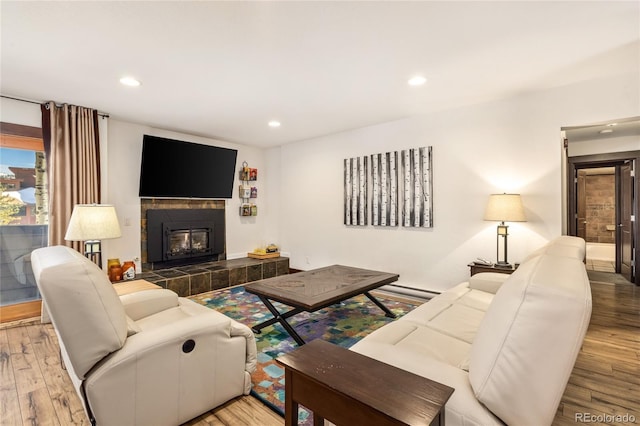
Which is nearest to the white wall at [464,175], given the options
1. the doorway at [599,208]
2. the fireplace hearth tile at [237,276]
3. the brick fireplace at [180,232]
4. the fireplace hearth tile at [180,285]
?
the fireplace hearth tile at [237,276]

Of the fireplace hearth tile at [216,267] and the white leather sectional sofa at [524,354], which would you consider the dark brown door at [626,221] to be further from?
the fireplace hearth tile at [216,267]

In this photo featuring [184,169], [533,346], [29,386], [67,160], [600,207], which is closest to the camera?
[533,346]

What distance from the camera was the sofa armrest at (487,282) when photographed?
261 cm

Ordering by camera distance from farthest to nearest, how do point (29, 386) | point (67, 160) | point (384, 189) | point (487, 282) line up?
point (384, 189) < point (67, 160) < point (487, 282) < point (29, 386)

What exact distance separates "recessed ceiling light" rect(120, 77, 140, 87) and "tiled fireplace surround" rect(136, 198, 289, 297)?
1965mm

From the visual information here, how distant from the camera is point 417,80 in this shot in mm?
2900

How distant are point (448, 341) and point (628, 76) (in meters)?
3.09

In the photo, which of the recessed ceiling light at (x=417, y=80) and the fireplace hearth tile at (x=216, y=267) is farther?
the fireplace hearth tile at (x=216, y=267)

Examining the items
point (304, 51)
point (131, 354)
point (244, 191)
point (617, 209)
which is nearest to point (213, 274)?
point (244, 191)

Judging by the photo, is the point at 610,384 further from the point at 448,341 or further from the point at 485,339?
the point at 485,339

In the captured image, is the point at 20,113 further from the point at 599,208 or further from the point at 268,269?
the point at 599,208

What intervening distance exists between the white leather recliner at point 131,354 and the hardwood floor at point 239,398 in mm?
201

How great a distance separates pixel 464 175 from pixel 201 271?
12.6ft

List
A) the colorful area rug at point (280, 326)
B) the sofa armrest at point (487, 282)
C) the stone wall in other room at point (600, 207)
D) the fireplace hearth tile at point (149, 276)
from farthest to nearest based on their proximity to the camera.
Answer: the stone wall in other room at point (600, 207)
the fireplace hearth tile at point (149, 276)
the sofa armrest at point (487, 282)
the colorful area rug at point (280, 326)
